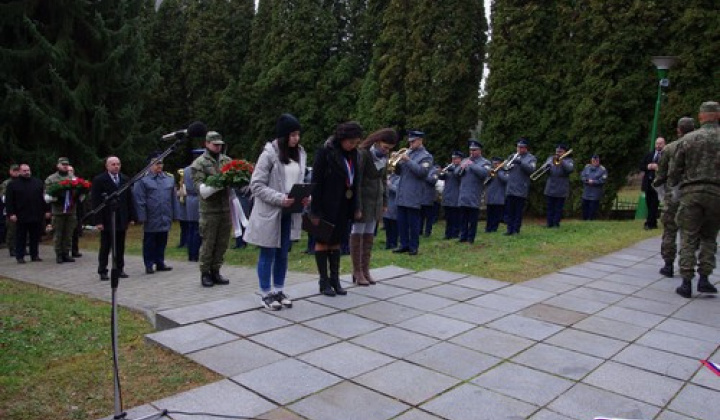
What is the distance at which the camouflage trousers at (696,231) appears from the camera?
6.54 m

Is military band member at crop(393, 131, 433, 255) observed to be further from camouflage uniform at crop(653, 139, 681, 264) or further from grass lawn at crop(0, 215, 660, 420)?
camouflage uniform at crop(653, 139, 681, 264)

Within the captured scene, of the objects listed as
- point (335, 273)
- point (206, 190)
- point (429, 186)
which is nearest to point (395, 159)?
point (429, 186)

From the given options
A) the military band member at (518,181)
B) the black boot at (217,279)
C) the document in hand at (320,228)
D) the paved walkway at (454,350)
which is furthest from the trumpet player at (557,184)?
the document in hand at (320,228)

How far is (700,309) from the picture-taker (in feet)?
20.1

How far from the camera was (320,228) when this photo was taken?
237 inches

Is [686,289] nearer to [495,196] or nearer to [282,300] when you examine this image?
[282,300]

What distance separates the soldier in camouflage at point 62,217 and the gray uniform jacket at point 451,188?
8.21 metres

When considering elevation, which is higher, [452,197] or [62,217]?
[452,197]

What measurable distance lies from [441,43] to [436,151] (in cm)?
404

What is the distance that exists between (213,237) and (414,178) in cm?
397

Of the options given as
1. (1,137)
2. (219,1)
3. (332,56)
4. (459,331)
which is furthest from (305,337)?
(219,1)

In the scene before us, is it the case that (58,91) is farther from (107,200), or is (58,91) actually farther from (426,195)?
(107,200)

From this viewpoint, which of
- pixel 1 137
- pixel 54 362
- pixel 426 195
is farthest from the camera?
pixel 1 137

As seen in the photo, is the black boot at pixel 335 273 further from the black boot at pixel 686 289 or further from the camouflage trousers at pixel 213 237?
the black boot at pixel 686 289
